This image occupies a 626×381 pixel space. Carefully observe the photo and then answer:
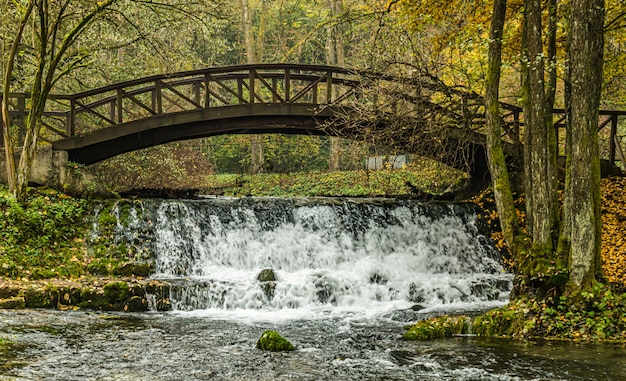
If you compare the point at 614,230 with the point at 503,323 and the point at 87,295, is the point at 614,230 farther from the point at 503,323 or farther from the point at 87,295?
the point at 87,295

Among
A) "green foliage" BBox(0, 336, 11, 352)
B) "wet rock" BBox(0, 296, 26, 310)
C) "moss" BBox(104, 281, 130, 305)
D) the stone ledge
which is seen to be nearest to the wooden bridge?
the stone ledge

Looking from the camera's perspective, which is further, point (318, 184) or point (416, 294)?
point (318, 184)

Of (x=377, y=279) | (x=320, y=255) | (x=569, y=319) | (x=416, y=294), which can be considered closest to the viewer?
(x=569, y=319)

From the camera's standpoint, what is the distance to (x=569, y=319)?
9.81 m

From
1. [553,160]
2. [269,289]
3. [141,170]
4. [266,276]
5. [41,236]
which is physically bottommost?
[269,289]

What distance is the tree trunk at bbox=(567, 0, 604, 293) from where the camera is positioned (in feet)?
32.3

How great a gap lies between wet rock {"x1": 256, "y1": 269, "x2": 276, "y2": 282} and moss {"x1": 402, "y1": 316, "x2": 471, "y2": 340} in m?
4.32

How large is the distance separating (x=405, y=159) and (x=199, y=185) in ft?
33.2

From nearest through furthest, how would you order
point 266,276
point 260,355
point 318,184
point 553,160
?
point 260,355, point 553,160, point 266,276, point 318,184

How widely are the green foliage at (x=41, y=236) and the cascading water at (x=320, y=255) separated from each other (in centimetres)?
141

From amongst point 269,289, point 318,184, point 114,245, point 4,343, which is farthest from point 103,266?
point 318,184

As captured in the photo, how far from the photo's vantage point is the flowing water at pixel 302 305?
26.0 ft

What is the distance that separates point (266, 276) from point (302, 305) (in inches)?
49.1

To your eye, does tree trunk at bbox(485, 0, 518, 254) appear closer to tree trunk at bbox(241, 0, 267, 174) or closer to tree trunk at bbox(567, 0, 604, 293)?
tree trunk at bbox(567, 0, 604, 293)
